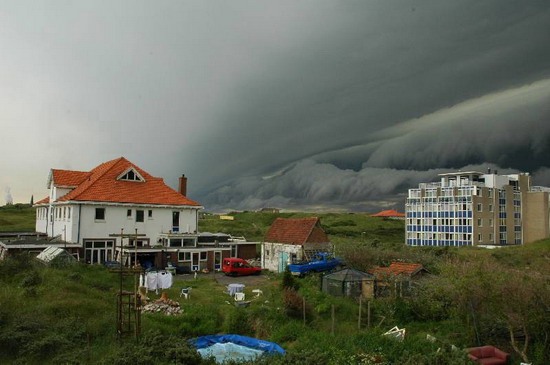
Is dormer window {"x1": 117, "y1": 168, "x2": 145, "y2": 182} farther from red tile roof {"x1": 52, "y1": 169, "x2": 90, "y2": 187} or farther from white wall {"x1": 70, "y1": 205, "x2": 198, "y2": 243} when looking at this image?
red tile roof {"x1": 52, "y1": 169, "x2": 90, "y2": 187}

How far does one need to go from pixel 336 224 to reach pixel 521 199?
123 feet

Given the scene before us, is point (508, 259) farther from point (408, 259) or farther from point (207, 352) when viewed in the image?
point (207, 352)

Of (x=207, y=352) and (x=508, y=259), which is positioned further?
(x=508, y=259)

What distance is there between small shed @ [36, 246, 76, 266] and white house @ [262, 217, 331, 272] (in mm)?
16841

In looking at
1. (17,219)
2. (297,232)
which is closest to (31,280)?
(297,232)

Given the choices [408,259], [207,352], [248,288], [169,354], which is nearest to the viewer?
[169,354]

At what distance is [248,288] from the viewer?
93.3ft

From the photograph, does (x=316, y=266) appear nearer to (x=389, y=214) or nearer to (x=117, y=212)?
(x=117, y=212)

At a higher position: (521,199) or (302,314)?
(521,199)

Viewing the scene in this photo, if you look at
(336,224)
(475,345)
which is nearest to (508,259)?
(475,345)

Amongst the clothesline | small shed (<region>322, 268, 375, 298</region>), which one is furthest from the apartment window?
small shed (<region>322, 268, 375, 298</region>)

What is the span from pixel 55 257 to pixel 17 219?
50451mm

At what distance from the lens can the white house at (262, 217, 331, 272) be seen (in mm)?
36438

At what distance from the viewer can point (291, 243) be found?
3731 centimetres
